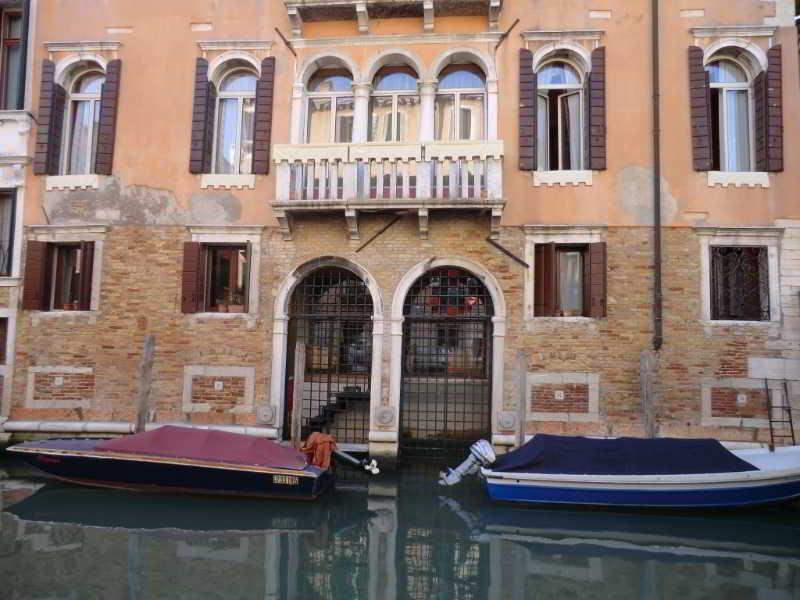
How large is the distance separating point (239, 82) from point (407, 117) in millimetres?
2654

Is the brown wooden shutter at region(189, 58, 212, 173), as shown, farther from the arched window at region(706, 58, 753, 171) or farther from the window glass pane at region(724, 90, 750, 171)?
the window glass pane at region(724, 90, 750, 171)

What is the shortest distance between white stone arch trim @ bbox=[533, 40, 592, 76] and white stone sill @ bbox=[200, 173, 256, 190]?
434cm

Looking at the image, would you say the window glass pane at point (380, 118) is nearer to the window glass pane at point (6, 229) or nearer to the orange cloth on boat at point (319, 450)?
the orange cloth on boat at point (319, 450)

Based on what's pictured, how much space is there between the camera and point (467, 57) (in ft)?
30.6

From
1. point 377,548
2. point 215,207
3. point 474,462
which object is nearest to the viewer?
point 377,548

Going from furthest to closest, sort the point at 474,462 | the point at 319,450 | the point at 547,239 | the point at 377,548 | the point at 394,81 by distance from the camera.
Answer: the point at 394,81, the point at 547,239, the point at 319,450, the point at 474,462, the point at 377,548

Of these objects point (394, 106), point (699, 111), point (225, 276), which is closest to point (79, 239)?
point (225, 276)

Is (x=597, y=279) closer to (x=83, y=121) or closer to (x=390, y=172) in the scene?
(x=390, y=172)

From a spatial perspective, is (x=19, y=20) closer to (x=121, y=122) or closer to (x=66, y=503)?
(x=121, y=122)

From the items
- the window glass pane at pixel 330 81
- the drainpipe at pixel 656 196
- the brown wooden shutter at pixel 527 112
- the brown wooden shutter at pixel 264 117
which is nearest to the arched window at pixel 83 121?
the brown wooden shutter at pixel 264 117

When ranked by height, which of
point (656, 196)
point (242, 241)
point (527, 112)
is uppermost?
point (527, 112)

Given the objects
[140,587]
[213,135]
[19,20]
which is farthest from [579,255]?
[19,20]

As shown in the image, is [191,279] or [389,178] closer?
[389,178]

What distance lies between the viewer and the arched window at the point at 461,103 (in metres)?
9.42
